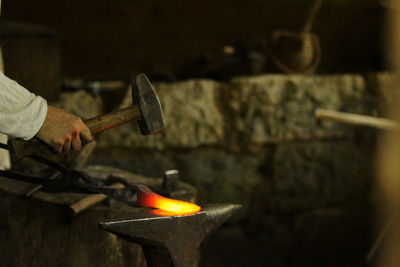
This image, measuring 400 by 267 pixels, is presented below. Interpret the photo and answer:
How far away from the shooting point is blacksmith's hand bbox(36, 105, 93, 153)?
140 cm

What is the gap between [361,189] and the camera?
11.3ft

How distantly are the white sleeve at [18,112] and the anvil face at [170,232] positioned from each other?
1.09 feet

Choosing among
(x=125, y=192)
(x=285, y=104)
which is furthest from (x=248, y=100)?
(x=125, y=192)

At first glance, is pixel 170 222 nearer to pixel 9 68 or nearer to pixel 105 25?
pixel 9 68

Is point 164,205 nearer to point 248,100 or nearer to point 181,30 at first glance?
point 248,100

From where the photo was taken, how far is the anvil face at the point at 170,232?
1306mm

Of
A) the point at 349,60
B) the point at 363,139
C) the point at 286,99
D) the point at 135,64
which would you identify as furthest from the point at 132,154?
the point at 349,60

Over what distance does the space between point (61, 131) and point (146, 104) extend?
0.29 m

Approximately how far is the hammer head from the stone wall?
4.47 ft

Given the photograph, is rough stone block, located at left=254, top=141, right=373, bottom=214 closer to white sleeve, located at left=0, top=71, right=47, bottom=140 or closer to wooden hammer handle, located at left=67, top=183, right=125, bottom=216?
wooden hammer handle, located at left=67, top=183, right=125, bottom=216

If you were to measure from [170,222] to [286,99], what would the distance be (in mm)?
2004

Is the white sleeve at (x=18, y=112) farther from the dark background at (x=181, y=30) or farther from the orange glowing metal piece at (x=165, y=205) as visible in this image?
the dark background at (x=181, y=30)

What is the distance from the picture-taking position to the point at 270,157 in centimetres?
325

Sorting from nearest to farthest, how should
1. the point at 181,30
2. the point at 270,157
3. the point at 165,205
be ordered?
the point at 165,205
the point at 270,157
the point at 181,30
